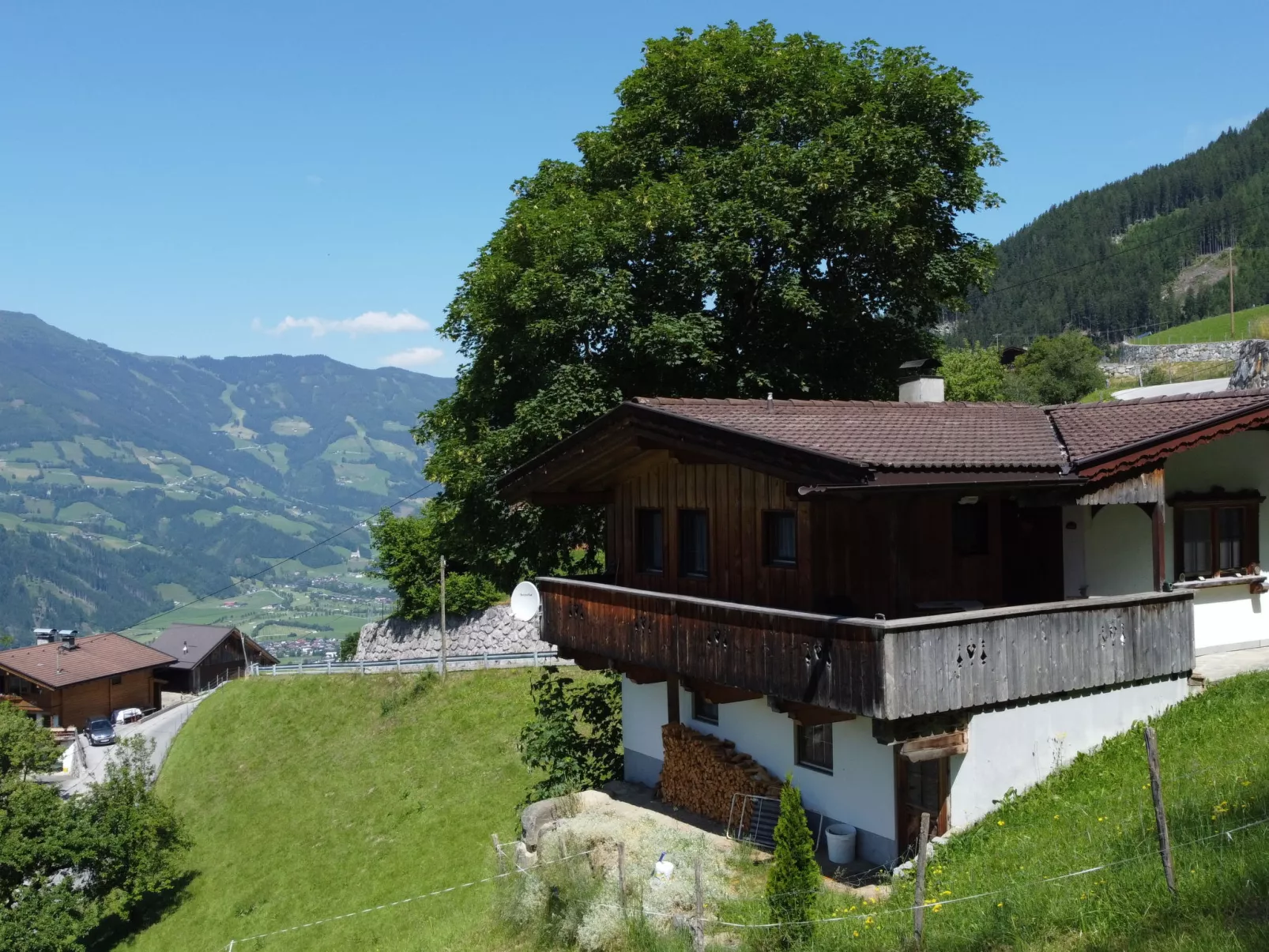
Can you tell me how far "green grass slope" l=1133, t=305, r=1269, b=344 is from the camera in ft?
360

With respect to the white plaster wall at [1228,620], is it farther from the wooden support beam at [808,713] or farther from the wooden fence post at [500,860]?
the wooden fence post at [500,860]

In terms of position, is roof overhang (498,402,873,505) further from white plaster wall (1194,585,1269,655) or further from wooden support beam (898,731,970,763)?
white plaster wall (1194,585,1269,655)

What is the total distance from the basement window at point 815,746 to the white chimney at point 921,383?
6.23 meters

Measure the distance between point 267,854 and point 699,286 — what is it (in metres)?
18.2

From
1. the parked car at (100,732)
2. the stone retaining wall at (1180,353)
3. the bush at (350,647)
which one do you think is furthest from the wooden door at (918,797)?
the stone retaining wall at (1180,353)

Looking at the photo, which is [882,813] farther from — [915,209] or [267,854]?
[267,854]

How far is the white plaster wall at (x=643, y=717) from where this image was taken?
60.9 feet

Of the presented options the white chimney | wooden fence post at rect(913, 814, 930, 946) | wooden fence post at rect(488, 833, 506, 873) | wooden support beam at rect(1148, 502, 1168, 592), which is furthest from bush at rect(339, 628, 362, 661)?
wooden fence post at rect(913, 814, 930, 946)

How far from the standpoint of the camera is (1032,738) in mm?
13141

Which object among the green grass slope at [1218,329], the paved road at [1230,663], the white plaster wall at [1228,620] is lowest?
the paved road at [1230,663]

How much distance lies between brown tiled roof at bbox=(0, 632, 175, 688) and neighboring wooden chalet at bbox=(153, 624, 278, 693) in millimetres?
1403

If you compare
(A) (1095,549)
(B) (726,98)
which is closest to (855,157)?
(B) (726,98)

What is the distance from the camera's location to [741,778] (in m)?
15.6

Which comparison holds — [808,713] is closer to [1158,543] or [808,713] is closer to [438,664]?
[1158,543]
